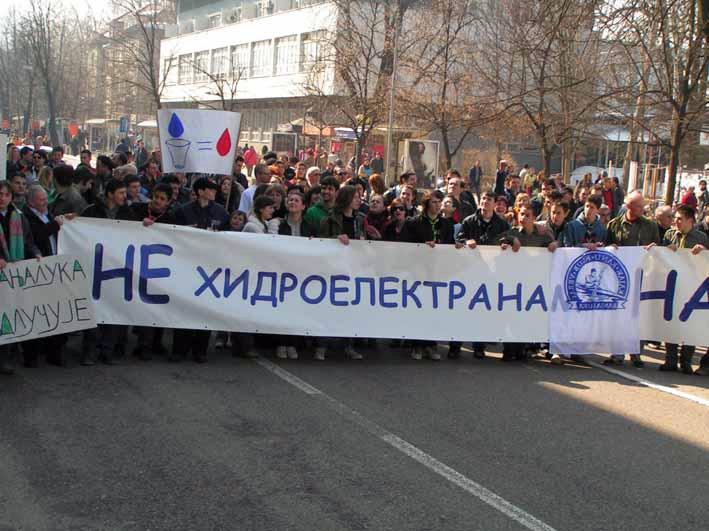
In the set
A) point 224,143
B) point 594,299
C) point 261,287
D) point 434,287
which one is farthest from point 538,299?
point 224,143

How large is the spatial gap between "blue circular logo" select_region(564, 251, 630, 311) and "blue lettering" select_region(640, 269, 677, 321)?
325 millimetres

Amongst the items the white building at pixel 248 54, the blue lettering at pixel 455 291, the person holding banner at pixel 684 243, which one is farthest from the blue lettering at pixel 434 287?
the white building at pixel 248 54

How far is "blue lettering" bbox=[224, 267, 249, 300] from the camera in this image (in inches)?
371

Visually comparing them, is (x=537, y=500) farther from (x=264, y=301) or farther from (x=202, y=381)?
(x=264, y=301)

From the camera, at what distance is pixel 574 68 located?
2538 cm

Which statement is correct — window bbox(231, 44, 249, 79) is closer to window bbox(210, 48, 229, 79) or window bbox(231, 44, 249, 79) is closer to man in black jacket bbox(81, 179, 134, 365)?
window bbox(210, 48, 229, 79)

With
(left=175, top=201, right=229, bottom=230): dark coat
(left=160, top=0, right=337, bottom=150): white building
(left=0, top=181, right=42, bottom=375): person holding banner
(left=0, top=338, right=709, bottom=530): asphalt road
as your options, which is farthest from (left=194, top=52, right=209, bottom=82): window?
(left=0, top=338, right=709, bottom=530): asphalt road

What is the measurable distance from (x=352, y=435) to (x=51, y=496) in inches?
91.1

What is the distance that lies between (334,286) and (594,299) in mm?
2931

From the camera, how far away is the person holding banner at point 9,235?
26.9 ft

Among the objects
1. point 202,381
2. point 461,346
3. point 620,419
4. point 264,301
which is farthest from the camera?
point 461,346

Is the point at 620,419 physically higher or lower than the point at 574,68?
lower

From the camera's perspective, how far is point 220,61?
A: 220 feet

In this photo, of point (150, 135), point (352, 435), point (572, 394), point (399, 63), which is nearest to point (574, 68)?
point (399, 63)
